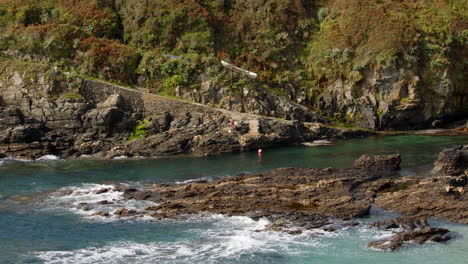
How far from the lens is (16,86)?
43.8 m

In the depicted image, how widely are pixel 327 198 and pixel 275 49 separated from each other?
28.6 meters

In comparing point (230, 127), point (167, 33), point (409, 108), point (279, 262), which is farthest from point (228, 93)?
point (279, 262)

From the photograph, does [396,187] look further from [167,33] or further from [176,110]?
[167,33]

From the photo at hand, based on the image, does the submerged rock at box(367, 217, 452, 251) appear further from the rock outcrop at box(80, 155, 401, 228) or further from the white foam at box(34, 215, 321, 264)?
the white foam at box(34, 215, 321, 264)

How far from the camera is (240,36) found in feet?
175

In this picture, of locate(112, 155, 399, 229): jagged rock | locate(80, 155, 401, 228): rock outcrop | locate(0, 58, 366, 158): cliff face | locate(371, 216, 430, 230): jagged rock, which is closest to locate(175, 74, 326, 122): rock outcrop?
locate(0, 58, 366, 158): cliff face

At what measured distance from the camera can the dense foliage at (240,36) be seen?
48656 mm

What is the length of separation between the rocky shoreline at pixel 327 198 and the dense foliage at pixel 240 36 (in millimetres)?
20469

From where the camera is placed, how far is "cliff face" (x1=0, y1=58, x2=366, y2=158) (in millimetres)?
40281

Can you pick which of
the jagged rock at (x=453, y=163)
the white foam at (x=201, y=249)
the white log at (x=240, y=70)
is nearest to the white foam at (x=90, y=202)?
the white foam at (x=201, y=249)

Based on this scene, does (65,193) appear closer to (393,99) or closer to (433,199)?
(433,199)

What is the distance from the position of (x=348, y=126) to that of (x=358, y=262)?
29583 mm

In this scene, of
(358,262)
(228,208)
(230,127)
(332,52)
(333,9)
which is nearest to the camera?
(358,262)

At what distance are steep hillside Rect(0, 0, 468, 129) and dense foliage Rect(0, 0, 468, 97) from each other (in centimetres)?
10
